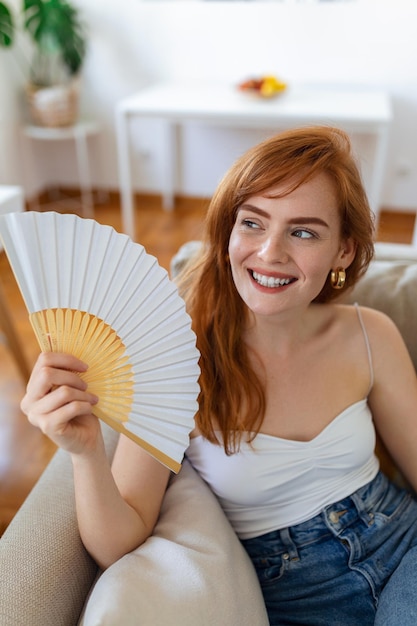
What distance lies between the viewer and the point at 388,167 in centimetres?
371

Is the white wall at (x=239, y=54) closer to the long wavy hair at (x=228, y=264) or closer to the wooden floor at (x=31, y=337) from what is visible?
the wooden floor at (x=31, y=337)

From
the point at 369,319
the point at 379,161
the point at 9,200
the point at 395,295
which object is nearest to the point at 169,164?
the point at 379,161

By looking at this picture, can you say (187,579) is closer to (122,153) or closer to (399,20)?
(122,153)

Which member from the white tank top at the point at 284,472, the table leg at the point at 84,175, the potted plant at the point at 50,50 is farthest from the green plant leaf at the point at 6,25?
the white tank top at the point at 284,472

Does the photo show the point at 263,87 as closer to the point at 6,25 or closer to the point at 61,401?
the point at 6,25

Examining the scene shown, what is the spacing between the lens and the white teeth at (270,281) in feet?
2.92

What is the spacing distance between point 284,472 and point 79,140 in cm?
348

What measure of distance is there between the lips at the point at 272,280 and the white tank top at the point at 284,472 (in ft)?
0.90

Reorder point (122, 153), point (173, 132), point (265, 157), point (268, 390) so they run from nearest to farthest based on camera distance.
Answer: point (265, 157)
point (268, 390)
point (122, 153)
point (173, 132)

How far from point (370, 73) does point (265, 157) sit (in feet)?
9.90

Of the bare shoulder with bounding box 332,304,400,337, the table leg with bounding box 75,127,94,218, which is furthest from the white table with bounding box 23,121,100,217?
the bare shoulder with bounding box 332,304,400,337

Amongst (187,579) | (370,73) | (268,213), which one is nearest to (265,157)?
(268,213)

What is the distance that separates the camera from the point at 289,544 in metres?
0.99

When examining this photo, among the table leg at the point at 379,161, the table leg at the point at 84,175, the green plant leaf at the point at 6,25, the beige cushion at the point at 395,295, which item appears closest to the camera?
the beige cushion at the point at 395,295
